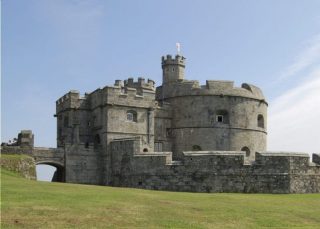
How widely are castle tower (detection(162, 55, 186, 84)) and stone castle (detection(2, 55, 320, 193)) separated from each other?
0.33 feet

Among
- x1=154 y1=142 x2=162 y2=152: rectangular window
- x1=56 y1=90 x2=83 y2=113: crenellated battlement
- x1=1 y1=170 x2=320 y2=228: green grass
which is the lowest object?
x1=1 y1=170 x2=320 y2=228: green grass

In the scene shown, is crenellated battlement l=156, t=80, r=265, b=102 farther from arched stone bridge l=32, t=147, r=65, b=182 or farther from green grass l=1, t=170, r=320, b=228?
green grass l=1, t=170, r=320, b=228

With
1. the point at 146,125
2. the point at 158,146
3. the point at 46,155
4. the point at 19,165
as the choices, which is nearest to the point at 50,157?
the point at 46,155

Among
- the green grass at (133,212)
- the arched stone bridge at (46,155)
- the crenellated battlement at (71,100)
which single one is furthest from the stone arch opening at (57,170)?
the green grass at (133,212)

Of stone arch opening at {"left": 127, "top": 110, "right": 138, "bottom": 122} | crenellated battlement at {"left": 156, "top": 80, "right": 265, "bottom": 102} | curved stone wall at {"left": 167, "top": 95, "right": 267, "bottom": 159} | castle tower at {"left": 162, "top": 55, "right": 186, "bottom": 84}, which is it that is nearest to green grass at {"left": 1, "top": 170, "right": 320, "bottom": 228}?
stone arch opening at {"left": 127, "top": 110, "right": 138, "bottom": 122}

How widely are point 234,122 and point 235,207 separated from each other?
2863 cm

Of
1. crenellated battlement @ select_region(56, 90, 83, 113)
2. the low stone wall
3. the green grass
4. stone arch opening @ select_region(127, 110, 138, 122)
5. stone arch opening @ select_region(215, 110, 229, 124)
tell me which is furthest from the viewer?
stone arch opening @ select_region(215, 110, 229, 124)

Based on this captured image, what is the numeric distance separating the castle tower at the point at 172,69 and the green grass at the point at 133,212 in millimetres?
30920

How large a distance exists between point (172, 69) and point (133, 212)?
3601 cm

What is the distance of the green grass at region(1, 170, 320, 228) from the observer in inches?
558

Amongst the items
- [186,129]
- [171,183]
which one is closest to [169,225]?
[171,183]

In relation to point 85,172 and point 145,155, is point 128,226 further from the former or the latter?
point 85,172

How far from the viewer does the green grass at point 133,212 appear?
14164 millimetres

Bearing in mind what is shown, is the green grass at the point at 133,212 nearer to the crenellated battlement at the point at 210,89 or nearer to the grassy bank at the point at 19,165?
the grassy bank at the point at 19,165
